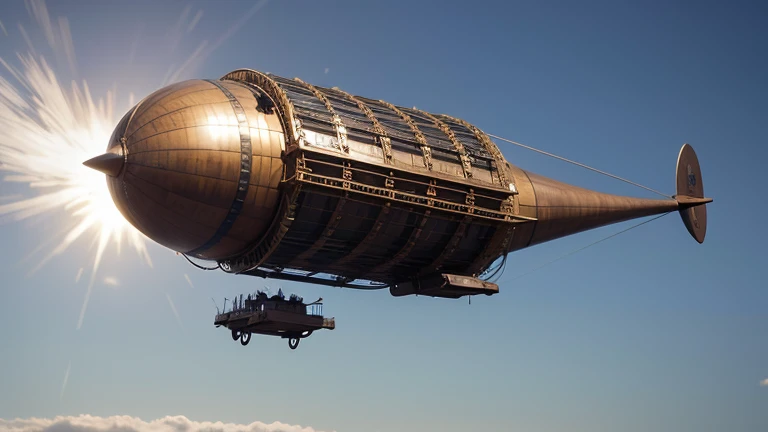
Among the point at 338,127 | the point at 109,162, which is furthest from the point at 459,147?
the point at 109,162

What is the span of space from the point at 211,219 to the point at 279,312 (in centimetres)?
566

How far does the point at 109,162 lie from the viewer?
93.6ft

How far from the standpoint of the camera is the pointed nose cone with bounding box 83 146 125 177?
28.5 m

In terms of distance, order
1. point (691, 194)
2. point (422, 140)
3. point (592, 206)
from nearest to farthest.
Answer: point (422, 140) → point (592, 206) → point (691, 194)

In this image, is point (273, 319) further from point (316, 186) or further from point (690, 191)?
point (690, 191)

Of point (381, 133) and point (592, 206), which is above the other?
point (592, 206)

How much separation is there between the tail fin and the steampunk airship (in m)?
12.9

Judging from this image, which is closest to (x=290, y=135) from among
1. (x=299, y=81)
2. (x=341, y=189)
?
(x=341, y=189)

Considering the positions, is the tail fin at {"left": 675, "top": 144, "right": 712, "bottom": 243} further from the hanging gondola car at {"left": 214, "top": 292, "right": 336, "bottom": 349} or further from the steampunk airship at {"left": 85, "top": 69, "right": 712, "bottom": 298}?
the hanging gondola car at {"left": 214, "top": 292, "right": 336, "bottom": 349}

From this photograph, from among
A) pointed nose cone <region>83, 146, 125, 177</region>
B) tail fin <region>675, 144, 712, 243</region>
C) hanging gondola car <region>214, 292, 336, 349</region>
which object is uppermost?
tail fin <region>675, 144, 712, 243</region>

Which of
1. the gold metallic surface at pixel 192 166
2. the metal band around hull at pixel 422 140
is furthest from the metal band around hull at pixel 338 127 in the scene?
the metal band around hull at pixel 422 140

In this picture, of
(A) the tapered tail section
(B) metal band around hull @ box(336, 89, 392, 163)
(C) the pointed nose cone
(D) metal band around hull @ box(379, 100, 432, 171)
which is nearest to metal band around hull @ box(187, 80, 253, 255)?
(C) the pointed nose cone

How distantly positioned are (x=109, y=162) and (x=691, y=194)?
109ft

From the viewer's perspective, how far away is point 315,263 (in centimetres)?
3375
